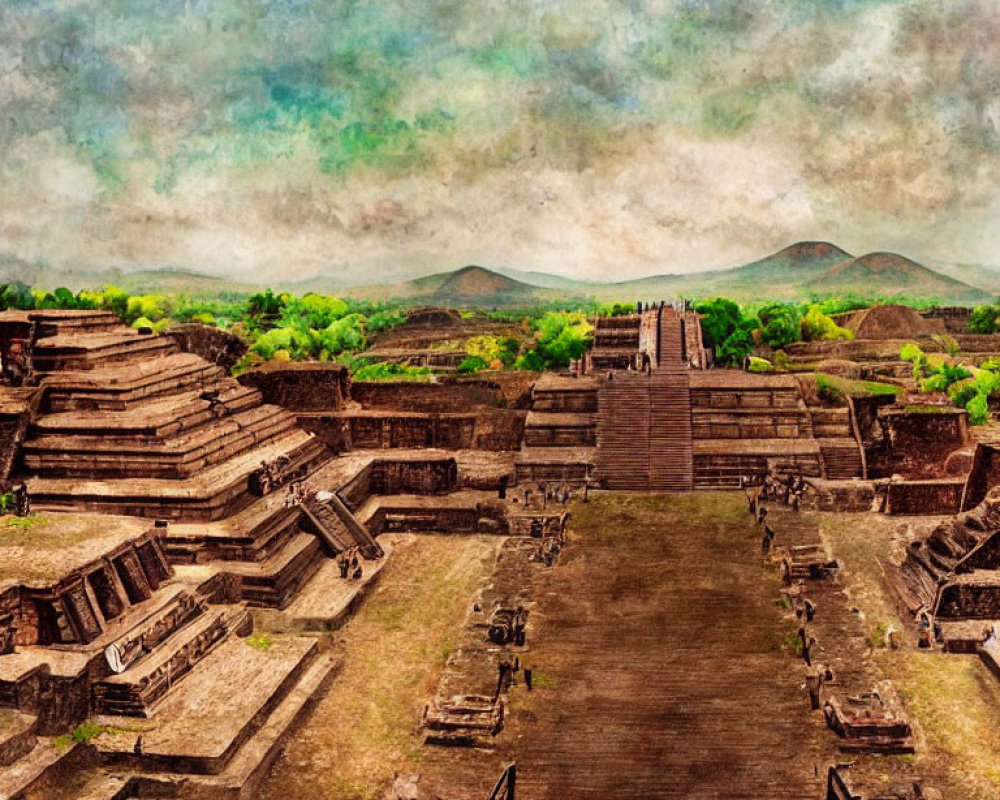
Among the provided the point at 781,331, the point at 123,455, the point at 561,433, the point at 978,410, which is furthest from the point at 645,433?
the point at 781,331

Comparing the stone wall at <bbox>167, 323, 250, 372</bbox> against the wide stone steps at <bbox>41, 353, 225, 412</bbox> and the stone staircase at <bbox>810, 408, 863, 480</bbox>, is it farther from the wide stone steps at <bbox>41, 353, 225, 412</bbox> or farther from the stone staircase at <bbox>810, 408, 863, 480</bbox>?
the stone staircase at <bbox>810, 408, 863, 480</bbox>

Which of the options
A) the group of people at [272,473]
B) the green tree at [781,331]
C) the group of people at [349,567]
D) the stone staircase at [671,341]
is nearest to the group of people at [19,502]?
the group of people at [272,473]

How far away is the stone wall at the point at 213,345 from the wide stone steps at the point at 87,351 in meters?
9.05

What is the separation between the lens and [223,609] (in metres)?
13.0

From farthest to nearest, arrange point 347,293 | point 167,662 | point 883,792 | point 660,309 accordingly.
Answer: point 347,293 < point 660,309 < point 167,662 < point 883,792

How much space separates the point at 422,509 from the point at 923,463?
11.1 meters

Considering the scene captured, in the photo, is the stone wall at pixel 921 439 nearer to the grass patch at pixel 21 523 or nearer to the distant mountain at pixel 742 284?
the grass patch at pixel 21 523

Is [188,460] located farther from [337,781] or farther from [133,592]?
[337,781]

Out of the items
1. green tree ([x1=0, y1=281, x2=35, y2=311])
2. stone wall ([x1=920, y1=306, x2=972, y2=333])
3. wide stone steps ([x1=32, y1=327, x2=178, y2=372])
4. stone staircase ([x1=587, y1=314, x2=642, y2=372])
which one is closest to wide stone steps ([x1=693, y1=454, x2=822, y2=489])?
stone staircase ([x1=587, y1=314, x2=642, y2=372])

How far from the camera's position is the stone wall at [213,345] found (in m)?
28.8

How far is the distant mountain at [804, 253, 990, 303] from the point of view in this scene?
77.6 meters

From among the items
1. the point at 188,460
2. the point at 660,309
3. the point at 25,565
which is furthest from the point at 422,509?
the point at 660,309

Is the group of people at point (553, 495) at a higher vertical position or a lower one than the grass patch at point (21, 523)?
lower

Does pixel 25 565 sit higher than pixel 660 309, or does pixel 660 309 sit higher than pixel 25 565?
pixel 660 309
